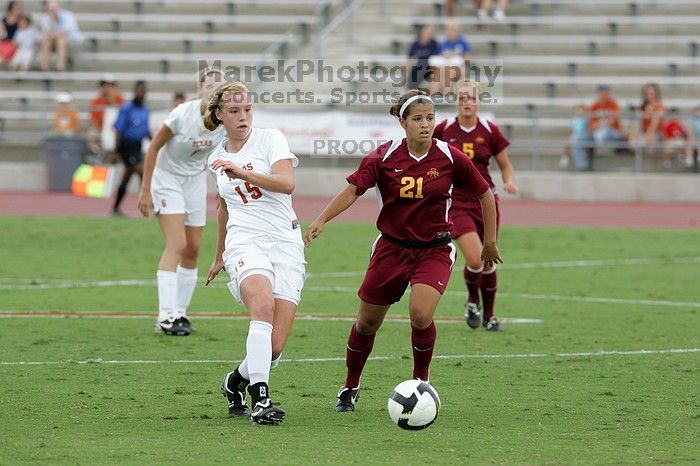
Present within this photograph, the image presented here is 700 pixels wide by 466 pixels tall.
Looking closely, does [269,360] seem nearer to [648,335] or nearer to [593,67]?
[648,335]

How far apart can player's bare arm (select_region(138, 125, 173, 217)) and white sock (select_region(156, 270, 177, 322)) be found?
2.02 ft

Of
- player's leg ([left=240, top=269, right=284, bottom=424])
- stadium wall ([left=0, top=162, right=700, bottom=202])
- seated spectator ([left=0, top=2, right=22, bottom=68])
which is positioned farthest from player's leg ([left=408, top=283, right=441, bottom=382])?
seated spectator ([left=0, top=2, right=22, bottom=68])

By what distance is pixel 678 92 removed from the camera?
29562mm

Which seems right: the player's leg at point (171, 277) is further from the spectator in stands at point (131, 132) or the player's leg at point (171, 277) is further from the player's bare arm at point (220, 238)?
the spectator in stands at point (131, 132)

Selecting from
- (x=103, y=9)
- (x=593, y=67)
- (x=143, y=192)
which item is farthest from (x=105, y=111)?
(x=143, y=192)

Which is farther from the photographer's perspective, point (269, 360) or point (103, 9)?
point (103, 9)

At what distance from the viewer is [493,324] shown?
1257cm

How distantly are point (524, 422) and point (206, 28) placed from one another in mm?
26458

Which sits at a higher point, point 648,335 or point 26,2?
point 26,2

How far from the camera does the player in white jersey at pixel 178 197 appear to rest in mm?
11758

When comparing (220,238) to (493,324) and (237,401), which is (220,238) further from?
(493,324)

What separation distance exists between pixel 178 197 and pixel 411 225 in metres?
3.94

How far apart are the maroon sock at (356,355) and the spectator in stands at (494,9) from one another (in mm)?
Answer: 23777

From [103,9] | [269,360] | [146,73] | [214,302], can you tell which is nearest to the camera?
[269,360]
